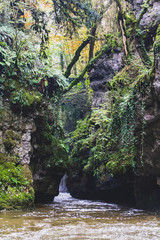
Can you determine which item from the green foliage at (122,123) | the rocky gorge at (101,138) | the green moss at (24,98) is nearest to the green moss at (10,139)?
the rocky gorge at (101,138)

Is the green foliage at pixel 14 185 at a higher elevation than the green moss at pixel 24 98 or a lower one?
lower

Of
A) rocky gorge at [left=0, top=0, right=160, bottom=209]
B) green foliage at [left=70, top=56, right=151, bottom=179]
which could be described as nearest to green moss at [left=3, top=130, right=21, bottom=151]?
rocky gorge at [left=0, top=0, right=160, bottom=209]

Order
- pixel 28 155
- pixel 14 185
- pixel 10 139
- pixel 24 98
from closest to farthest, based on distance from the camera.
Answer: pixel 14 185 → pixel 10 139 → pixel 28 155 → pixel 24 98

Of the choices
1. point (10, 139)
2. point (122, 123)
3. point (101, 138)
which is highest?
point (122, 123)

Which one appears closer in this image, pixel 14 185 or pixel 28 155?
pixel 14 185

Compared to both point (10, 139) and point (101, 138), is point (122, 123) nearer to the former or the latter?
point (101, 138)

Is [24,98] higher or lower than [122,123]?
higher

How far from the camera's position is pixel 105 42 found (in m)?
14.4

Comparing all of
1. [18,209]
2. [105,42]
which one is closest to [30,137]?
[18,209]

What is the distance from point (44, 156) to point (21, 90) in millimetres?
3261

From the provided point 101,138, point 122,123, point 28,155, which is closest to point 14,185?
point 28,155

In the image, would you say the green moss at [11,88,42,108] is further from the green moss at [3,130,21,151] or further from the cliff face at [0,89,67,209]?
the green moss at [3,130,21,151]

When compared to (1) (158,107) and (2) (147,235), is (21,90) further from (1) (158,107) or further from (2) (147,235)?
(2) (147,235)

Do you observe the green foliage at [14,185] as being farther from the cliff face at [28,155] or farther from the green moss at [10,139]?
the green moss at [10,139]
